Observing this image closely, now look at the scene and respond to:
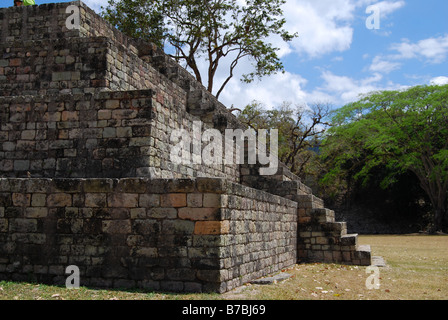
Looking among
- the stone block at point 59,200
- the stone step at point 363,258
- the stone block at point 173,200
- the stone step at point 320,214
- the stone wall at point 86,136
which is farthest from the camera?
the stone step at point 320,214

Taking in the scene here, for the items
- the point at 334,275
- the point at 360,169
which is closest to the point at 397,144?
the point at 360,169

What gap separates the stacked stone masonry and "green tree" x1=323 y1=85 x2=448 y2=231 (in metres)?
17.1

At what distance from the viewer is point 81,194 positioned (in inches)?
243

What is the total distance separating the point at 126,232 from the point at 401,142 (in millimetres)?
24599

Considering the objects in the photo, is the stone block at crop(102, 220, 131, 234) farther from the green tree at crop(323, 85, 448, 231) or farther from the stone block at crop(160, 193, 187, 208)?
the green tree at crop(323, 85, 448, 231)

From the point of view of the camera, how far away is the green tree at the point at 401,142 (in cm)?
2622

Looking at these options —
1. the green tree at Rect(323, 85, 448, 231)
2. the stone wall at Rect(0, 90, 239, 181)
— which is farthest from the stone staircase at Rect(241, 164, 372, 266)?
the green tree at Rect(323, 85, 448, 231)

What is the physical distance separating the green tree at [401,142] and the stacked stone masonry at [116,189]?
17050 millimetres

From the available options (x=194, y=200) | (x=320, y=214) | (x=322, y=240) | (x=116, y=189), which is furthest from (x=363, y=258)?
(x=116, y=189)

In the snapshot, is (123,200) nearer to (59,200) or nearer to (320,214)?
(59,200)

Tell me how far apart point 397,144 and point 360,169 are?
3664mm

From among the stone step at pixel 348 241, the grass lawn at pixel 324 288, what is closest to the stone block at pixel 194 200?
the grass lawn at pixel 324 288

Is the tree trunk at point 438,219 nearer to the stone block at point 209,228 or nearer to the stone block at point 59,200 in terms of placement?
the stone block at point 209,228

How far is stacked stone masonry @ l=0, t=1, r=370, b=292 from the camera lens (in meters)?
5.88
